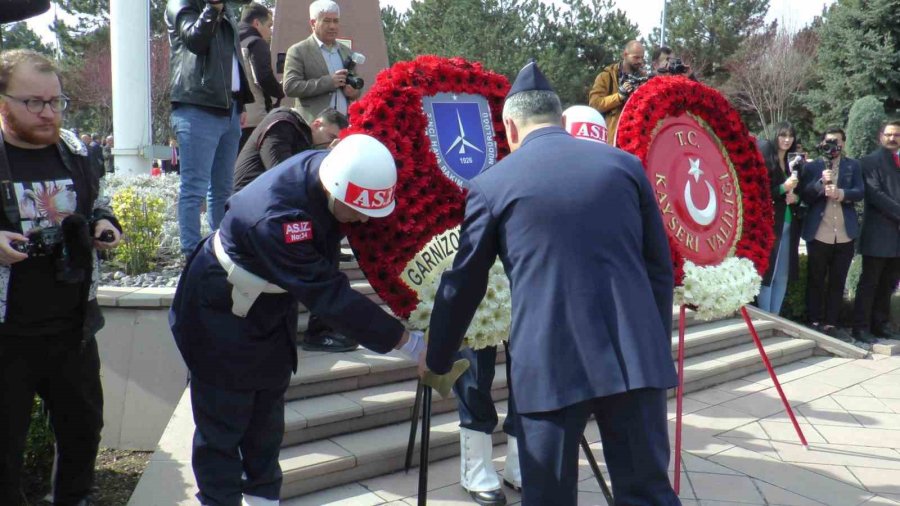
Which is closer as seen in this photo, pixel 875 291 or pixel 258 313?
pixel 258 313

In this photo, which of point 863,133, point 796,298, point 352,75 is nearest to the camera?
point 352,75

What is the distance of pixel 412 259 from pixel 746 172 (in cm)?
237

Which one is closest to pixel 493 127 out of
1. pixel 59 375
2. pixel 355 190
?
pixel 355 190

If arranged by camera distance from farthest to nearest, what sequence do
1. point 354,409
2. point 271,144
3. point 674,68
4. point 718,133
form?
point 674,68 → point 718,133 → point 271,144 → point 354,409

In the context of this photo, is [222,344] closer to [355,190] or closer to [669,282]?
[355,190]

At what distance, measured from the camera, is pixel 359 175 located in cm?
272

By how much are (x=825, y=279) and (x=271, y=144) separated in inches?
245

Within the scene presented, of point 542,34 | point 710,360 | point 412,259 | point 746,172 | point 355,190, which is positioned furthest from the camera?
point 542,34

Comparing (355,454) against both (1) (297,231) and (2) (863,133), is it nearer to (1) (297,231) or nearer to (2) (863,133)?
(1) (297,231)

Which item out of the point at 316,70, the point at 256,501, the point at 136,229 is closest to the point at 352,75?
the point at 316,70

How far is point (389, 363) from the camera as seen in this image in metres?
4.66

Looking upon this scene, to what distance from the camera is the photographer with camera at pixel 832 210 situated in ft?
24.4

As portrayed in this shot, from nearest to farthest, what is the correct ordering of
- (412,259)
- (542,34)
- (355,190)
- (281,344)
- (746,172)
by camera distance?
(355,190) < (281,344) < (412,259) < (746,172) < (542,34)

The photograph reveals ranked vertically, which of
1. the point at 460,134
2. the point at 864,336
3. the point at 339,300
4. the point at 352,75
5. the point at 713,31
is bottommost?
the point at 864,336
